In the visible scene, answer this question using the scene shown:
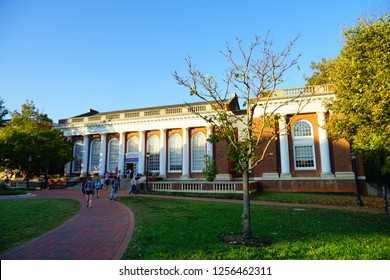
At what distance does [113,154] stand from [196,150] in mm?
12673

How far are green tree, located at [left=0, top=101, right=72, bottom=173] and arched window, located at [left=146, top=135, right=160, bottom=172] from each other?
10411 millimetres

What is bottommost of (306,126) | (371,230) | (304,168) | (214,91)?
(371,230)

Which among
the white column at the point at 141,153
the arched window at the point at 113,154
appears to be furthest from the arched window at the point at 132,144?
the arched window at the point at 113,154

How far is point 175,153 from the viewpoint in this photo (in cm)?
3325

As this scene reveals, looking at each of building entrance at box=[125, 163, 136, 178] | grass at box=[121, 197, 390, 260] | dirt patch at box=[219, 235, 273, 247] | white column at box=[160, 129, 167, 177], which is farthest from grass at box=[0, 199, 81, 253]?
building entrance at box=[125, 163, 136, 178]

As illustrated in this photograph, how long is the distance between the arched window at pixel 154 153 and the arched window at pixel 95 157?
842 cm

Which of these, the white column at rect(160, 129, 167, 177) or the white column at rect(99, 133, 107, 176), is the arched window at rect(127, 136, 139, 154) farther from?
the white column at rect(160, 129, 167, 177)

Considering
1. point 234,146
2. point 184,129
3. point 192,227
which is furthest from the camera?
point 184,129

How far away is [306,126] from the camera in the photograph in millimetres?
26281

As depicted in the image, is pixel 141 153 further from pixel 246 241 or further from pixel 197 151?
pixel 246 241

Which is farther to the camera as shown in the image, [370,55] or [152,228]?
[370,55]
